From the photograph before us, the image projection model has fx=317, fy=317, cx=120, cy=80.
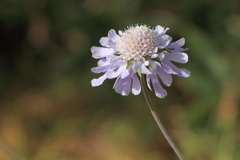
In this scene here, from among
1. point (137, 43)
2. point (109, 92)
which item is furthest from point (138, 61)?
point (109, 92)

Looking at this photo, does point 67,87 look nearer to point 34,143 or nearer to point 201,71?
point 34,143

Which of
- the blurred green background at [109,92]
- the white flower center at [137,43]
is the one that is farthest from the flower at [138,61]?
the blurred green background at [109,92]

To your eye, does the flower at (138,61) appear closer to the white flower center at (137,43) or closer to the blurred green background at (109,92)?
the white flower center at (137,43)

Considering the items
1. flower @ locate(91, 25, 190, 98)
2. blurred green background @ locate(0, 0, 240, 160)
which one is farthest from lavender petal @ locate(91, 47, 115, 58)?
blurred green background @ locate(0, 0, 240, 160)

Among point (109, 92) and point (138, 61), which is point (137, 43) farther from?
point (109, 92)

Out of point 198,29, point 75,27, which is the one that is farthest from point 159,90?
point 75,27
